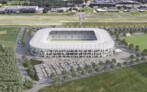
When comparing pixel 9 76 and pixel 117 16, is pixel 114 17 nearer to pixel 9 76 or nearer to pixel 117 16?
pixel 117 16

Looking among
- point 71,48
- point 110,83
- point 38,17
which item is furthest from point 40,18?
point 110,83

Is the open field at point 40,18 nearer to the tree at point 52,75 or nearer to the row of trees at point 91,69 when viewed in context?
the row of trees at point 91,69

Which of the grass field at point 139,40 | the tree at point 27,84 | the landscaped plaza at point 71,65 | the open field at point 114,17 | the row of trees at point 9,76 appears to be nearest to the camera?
the row of trees at point 9,76

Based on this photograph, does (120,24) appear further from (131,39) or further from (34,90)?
(34,90)

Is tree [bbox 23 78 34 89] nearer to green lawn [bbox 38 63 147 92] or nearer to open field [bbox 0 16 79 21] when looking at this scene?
green lawn [bbox 38 63 147 92]

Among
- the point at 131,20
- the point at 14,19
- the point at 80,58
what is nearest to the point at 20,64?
the point at 80,58

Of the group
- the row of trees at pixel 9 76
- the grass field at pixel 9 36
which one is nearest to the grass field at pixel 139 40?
the row of trees at pixel 9 76

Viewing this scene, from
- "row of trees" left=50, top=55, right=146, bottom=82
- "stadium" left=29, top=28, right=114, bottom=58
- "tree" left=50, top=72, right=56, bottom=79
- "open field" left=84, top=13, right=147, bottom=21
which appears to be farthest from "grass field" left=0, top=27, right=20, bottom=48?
"open field" left=84, top=13, right=147, bottom=21
